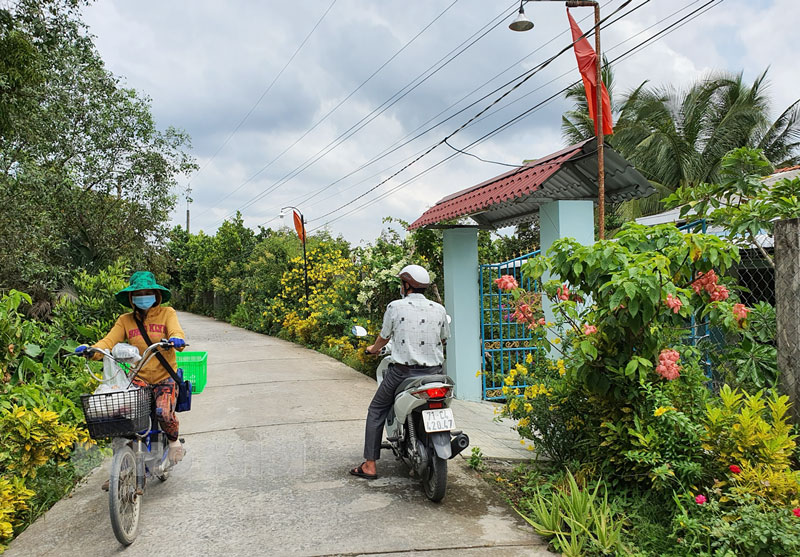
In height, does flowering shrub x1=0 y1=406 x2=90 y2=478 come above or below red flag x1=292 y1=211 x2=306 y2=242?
below

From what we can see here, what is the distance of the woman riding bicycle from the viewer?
4383 millimetres

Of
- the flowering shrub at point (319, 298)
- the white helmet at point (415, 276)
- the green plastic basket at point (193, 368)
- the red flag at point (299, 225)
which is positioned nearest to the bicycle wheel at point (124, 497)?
the white helmet at point (415, 276)

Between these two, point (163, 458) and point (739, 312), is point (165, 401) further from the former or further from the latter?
point (739, 312)

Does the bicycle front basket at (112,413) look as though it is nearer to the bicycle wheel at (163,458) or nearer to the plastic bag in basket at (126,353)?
the plastic bag in basket at (126,353)

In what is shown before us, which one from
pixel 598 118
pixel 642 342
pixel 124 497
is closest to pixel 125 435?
pixel 124 497

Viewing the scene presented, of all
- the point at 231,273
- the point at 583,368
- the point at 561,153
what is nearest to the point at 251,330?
the point at 231,273

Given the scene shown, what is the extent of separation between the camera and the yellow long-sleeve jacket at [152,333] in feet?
14.6

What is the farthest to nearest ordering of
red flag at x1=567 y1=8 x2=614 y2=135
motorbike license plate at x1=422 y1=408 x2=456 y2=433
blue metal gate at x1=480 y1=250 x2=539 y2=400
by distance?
red flag at x1=567 y1=8 x2=614 y2=135 < blue metal gate at x1=480 y1=250 x2=539 y2=400 < motorbike license plate at x1=422 y1=408 x2=456 y2=433

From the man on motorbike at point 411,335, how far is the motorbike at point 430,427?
115 millimetres

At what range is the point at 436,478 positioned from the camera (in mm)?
4273

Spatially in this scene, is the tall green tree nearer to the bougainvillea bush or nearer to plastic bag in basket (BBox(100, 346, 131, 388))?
plastic bag in basket (BBox(100, 346, 131, 388))

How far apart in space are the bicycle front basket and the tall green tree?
5469 millimetres

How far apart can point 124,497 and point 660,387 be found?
3479mm

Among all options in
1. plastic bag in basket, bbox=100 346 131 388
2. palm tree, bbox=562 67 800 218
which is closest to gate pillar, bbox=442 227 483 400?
plastic bag in basket, bbox=100 346 131 388
